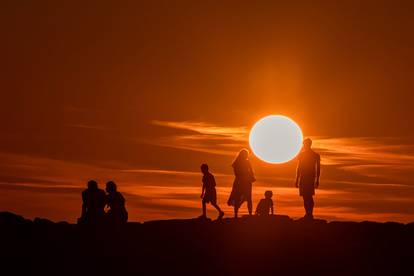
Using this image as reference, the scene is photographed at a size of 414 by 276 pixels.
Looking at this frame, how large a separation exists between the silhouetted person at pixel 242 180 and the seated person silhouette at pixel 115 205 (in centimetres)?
412

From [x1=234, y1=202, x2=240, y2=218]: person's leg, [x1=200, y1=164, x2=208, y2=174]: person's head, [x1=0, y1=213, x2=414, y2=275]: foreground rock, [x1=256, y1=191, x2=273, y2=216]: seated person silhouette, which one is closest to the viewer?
[x1=0, y1=213, x2=414, y2=275]: foreground rock

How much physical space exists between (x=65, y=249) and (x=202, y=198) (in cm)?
532

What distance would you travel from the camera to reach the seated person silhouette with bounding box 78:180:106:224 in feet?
98.2

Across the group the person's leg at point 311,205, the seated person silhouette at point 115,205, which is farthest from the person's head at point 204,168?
the person's leg at point 311,205

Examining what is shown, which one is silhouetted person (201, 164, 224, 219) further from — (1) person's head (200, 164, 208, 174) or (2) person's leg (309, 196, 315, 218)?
(2) person's leg (309, 196, 315, 218)

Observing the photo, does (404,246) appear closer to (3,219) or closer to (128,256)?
(128,256)

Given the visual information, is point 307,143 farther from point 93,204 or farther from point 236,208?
point 93,204

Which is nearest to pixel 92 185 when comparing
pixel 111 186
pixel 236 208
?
pixel 111 186

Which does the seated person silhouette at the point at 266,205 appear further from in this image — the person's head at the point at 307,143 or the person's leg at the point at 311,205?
the person's head at the point at 307,143

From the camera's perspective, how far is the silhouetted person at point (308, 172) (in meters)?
30.2

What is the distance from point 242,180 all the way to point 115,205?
4.73 metres

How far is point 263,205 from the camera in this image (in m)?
33.7

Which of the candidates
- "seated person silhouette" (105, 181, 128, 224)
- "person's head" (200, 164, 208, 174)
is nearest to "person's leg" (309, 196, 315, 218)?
"person's head" (200, 164, 208, 174)

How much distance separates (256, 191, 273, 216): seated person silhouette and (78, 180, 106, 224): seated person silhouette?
260 inches
